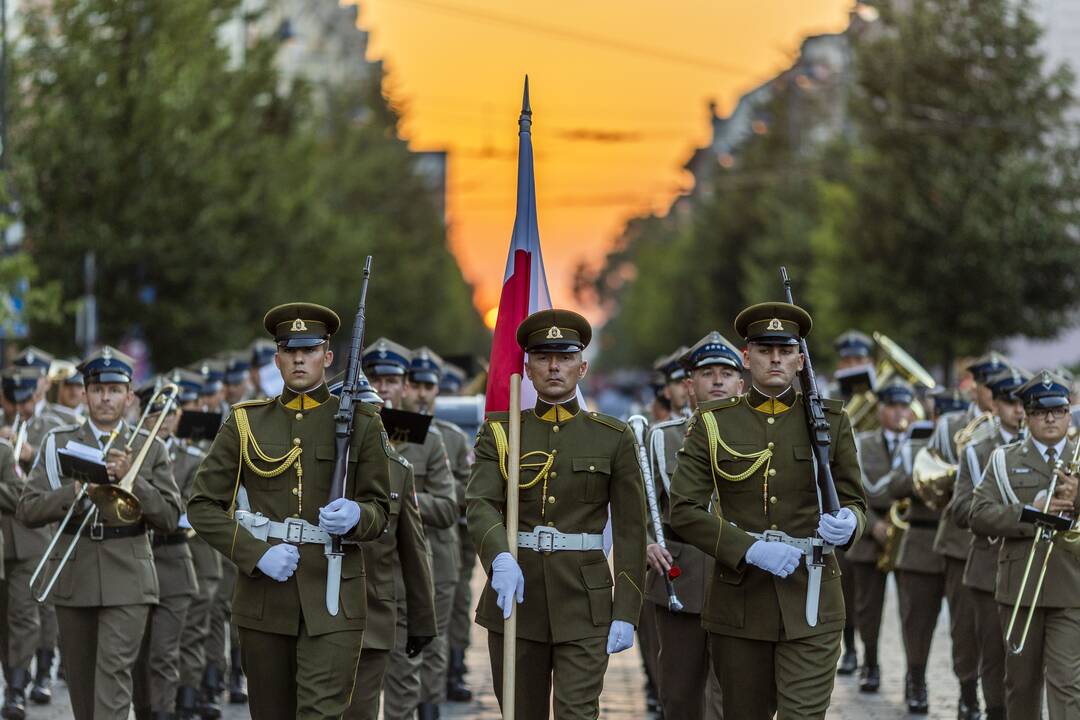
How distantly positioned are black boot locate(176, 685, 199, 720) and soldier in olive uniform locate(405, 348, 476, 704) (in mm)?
1495

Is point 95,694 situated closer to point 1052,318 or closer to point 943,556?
point 943,556

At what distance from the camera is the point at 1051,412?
9984 mm

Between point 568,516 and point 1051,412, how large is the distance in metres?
3.07

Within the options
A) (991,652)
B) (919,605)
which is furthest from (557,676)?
(919,605)

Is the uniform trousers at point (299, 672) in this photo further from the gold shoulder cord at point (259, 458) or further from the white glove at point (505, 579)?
the white glove at point (505, 579)

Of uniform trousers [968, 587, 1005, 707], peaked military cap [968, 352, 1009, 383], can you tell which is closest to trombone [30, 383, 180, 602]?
uniform trousers [968, 587, 1005, 707]

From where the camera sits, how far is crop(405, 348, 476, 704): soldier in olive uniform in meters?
11.5

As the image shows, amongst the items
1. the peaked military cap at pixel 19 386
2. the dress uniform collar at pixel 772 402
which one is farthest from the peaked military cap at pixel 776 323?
the peaked military cap at pixel 19 386

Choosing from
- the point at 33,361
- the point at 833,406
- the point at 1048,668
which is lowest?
the point at 1048,668

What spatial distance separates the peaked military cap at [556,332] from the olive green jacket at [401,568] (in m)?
1.08

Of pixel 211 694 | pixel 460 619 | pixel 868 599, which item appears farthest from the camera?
pixel 868 599

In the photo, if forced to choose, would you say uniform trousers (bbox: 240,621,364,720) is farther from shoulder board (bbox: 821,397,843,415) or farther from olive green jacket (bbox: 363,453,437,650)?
shoulder board (bbox: 821,397,843,415)

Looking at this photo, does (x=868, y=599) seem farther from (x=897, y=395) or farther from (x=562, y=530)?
(x=562, y=530)

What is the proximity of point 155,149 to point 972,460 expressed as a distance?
72.9 ft
